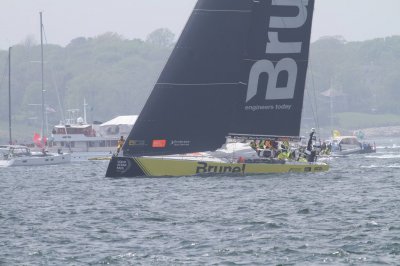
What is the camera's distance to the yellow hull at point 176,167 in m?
46.9

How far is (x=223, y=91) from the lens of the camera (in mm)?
47719

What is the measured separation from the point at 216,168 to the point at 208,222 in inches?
635

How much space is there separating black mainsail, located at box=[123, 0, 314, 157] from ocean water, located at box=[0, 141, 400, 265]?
1939 mm

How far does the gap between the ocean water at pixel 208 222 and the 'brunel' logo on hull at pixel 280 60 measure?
4235 millimetres

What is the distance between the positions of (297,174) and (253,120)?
304cm

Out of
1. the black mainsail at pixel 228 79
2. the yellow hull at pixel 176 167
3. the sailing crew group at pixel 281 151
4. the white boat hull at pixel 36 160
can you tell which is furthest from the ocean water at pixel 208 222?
the white boat hull at pixel 36 160

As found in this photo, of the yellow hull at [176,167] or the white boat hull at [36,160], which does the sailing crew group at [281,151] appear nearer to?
the yellow hull at [176,167]

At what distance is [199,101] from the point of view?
47250 millimetres

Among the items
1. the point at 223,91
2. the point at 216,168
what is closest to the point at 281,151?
the point at 216,168

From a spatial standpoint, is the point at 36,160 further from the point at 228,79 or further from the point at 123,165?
the point at 228,79

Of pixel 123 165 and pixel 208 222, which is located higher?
pixel 123 165

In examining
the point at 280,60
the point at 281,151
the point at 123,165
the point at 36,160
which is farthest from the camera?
the point at 36,160

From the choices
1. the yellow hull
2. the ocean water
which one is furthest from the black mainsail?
the ocean water

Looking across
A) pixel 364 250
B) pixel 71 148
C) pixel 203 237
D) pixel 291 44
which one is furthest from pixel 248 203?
pixel 71 148
